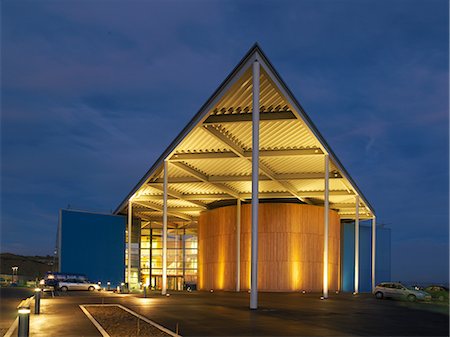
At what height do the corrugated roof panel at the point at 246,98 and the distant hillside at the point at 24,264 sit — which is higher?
the corrugated roof panel at the point at 246,98

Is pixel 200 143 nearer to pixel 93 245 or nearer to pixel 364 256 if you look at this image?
pixel 93 245

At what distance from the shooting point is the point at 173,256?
66500 mm

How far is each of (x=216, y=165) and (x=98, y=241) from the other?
19.1 meters

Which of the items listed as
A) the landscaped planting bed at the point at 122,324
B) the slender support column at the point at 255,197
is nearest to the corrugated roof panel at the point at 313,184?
the slender support column at the point at 255,197

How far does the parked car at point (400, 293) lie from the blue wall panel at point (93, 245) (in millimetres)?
25648

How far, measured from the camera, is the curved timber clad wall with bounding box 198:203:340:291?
4238cm

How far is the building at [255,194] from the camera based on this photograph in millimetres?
24938

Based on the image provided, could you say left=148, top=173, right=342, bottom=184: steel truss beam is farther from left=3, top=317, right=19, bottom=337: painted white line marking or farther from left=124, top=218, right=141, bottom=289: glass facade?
left=3, top=317, right=19, bottom=337: painted white line marking

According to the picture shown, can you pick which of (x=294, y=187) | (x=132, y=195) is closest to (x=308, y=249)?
(x=294, y=187)

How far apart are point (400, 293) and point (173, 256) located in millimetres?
37388

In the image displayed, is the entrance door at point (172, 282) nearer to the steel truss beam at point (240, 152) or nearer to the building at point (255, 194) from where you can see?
the building at point (255, 194)

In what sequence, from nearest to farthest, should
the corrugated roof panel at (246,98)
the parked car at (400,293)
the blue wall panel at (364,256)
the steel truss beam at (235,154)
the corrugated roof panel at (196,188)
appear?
the corrugated roof panel at (246,98) < the parked car at (400,293) < the steel truss beam at (235,154) < the corrugated roof panel at (196,188) < the blue wall panel at (364,256)

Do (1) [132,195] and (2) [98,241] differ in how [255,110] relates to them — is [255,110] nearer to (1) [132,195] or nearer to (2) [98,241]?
(1) [132,195]

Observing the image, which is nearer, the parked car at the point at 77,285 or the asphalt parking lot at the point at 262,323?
the asphalt parking lot at the point at 262,323
